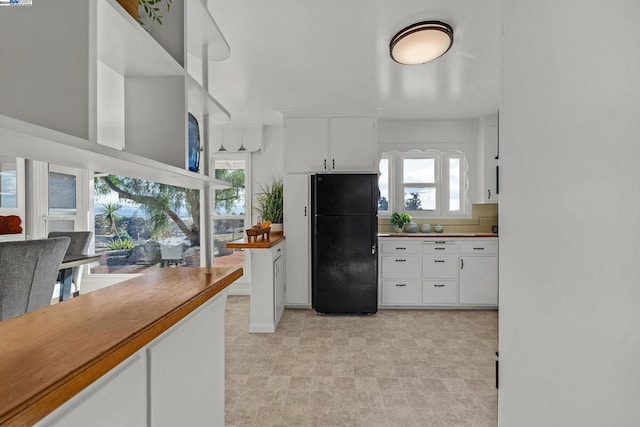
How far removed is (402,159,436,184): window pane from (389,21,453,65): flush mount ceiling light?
2309 mm

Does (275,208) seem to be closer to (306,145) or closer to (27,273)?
(306,145)

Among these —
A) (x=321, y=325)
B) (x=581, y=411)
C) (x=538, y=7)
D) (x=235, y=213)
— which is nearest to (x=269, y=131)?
(x=235, y=213)

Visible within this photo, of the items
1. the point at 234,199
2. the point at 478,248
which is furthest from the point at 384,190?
the point at 234,199

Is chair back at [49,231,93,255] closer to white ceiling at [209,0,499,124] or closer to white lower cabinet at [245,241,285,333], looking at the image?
white lower cabinet at [245,241,285,333]

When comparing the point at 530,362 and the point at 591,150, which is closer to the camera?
the point at 591,150

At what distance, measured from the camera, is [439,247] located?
4.14 metres

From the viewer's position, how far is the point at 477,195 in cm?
453

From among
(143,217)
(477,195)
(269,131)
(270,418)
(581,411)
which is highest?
(269,131)

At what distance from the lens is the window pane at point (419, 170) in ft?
15.4

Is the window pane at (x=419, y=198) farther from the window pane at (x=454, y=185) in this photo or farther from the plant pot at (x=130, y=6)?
the plant pot at (x=130, y=6)

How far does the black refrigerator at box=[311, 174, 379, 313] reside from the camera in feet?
12.6

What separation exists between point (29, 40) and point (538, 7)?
107cm

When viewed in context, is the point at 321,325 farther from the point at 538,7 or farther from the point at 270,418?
the point at 538,7

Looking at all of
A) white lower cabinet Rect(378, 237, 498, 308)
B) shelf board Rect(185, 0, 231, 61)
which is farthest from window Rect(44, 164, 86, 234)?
white lower cabinet Rect(378, 237, 498, 308)
